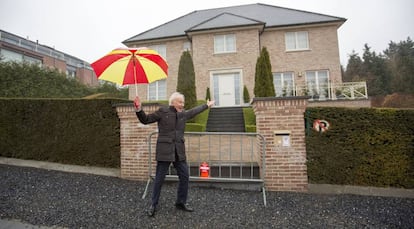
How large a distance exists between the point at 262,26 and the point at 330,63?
5.54m

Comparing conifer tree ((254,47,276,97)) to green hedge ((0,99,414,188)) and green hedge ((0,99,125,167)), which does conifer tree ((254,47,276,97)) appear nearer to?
green hedge ((0,99,414,188))

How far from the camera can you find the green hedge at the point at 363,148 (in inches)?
140

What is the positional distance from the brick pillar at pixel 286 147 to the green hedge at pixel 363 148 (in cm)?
21

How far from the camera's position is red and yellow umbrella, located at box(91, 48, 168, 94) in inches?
107

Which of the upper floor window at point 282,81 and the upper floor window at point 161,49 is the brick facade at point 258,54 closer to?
the upper floor window at point 282,81

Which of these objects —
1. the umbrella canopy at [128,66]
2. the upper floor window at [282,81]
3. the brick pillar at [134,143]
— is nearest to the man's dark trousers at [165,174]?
the umbrella canopy at [128,66]

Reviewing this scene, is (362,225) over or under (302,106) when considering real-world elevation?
under

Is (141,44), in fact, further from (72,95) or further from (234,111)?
(234,111)

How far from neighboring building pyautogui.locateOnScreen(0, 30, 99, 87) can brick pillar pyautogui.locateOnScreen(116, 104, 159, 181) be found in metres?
15.7

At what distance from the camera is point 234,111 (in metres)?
11.7

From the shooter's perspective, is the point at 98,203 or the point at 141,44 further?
the point at 141,44

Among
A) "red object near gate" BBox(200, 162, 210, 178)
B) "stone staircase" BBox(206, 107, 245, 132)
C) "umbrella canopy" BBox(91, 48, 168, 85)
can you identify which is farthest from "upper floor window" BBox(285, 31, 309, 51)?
"umbrella canopy" BBox(91, 48, 168, 85)

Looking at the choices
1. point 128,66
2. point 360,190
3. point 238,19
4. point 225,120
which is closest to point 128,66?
point 128,66

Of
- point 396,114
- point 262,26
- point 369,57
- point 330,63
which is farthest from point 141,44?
point 369,57
